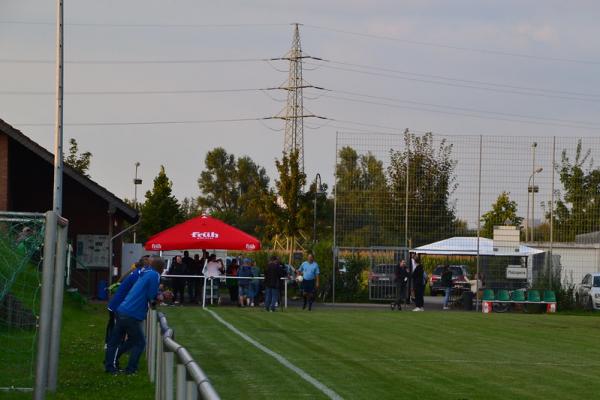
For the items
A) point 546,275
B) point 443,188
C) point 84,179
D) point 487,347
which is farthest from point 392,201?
point 487,347

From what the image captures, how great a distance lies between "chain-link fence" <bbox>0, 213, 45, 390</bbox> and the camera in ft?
49.5

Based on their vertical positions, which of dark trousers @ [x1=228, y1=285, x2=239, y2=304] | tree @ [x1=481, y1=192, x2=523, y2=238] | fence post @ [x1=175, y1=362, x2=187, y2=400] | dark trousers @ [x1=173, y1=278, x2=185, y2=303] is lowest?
dark trousers @ [x1=228, y1=285, x2=239, y2=304]

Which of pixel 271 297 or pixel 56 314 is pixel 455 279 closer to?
pixel 271 297

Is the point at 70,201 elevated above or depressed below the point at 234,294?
above

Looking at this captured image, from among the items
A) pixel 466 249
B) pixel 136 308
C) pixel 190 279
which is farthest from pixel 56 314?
pixel 466 249

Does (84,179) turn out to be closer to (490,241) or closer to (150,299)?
(490,241)

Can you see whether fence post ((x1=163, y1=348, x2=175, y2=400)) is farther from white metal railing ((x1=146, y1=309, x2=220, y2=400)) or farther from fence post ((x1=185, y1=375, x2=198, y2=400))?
fence post ((x1=185, y1=375, x2=198, y2=400))

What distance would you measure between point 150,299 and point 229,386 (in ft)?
7.67

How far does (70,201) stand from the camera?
4475 centimetres

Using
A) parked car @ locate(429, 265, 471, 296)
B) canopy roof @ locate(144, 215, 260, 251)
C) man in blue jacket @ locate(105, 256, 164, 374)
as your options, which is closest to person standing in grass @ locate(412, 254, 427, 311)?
canopy roof @ locate(144, 215, 260, 251)

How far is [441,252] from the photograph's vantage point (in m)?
44.6

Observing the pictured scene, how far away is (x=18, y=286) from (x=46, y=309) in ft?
14.1

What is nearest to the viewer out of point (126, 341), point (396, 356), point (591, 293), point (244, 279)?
point (126, 341)

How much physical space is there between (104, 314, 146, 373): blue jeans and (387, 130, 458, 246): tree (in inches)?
1203
